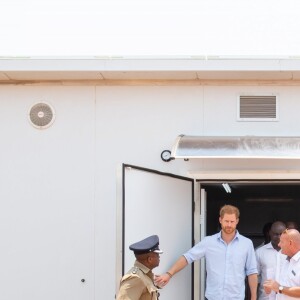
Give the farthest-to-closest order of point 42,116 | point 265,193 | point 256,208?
point 256,208 → point 265,193 → point 42,116

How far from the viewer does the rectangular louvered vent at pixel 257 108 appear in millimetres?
7883

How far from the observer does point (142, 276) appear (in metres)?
5.79

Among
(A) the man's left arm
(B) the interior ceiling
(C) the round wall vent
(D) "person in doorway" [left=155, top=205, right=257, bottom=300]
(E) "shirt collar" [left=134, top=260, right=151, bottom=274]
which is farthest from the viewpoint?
(B) the interior ceiling

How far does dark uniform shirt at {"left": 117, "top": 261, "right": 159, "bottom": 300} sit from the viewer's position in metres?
5.72

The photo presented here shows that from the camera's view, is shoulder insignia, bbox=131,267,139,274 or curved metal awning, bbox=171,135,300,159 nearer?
shoulder insignia, bbox=131,267,139,274

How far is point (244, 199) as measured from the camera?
13.4 metres

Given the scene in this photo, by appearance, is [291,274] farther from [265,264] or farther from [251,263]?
[265,264]

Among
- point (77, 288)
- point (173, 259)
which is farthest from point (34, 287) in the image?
point (173, 259)

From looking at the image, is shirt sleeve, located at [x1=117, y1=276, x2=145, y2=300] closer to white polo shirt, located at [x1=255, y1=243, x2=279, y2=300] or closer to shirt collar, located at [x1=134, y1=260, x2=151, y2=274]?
shirt collar, located at [x1=134, y1=260, x2=151, y2=274]

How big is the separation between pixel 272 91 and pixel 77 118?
189cm

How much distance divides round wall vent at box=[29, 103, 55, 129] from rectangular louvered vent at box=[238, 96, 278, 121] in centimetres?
182

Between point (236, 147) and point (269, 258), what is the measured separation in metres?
1.05

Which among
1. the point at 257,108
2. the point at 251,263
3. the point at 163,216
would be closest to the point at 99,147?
the point at 163,216

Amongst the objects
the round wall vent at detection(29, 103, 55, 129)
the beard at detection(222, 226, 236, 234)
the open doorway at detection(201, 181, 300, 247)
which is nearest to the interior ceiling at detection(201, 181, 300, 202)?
the open doorway at detection(201, 181, 300, 247)
